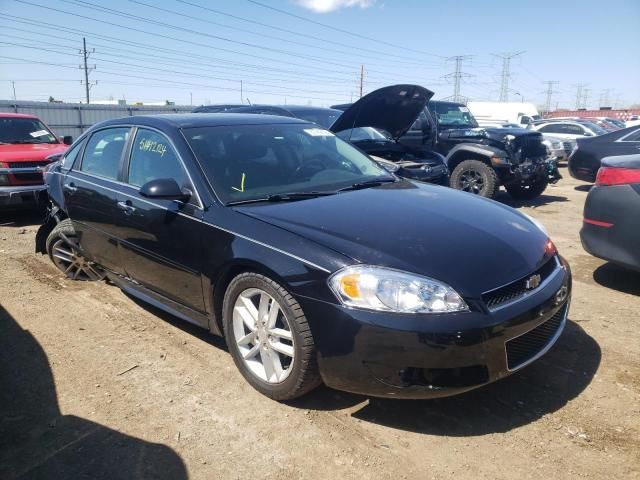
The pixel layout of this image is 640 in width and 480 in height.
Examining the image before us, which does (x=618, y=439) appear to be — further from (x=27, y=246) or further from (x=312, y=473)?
(x=27, y=246)

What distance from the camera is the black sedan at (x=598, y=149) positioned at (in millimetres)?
9586

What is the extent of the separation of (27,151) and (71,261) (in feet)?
13.8

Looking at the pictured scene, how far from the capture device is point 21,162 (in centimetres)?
781

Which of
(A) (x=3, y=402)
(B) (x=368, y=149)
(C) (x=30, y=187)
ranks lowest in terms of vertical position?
Answer: (A) (x=3, y=402)

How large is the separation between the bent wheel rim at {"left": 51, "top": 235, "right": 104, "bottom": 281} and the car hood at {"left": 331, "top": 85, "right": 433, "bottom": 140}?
358 centimetres

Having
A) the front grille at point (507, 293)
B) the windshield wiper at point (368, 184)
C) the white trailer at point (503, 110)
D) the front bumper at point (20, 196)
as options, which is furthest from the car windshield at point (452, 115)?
the white trailer at point (503, 110)

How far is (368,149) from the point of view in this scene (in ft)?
24.2

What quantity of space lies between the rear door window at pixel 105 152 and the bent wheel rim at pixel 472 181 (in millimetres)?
6258

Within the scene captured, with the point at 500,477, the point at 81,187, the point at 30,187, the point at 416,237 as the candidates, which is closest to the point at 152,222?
the point at 81,187

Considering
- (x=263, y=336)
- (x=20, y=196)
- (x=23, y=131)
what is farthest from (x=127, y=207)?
(x=23, y=131)

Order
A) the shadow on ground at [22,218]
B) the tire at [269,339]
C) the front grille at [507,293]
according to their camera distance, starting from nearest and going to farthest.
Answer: the front grille at [507,293], the tire at [269,339], the shadow on ground at [22,218]

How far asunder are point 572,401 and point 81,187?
156 inches

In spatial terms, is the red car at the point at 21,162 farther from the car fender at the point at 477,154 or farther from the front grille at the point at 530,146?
the front grille at the point at 530,146

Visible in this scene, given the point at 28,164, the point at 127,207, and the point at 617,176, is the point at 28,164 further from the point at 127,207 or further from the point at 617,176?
the point at 617,176
